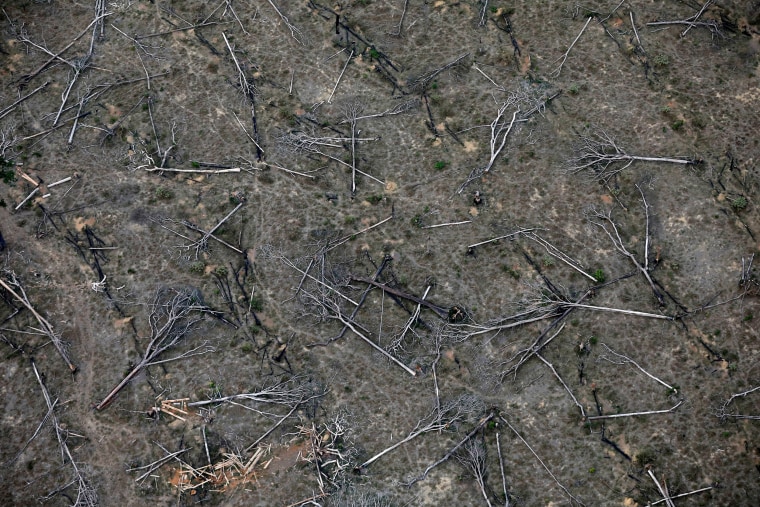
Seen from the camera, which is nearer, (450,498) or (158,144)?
(450,498)

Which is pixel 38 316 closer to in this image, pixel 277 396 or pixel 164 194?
pixel 164 194

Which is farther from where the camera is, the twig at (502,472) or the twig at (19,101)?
the twig at (19,101)

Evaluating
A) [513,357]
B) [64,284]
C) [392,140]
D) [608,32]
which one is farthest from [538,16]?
[64,284]

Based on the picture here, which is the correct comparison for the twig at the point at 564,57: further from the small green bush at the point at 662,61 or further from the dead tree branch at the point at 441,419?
the dead tree branch at the point at 441,419

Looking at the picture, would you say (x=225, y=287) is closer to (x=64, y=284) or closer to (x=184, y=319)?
(x=184, y=319)

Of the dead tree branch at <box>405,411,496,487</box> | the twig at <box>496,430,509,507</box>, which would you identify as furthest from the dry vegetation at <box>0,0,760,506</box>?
the twig at <box>496,430,509,507</box>

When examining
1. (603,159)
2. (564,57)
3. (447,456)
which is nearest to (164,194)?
(447,456)

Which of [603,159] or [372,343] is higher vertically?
[603,159]

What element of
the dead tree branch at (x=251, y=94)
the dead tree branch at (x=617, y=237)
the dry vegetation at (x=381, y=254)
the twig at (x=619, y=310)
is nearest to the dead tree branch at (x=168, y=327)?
the dry vegetation at (x=381, y=254)
